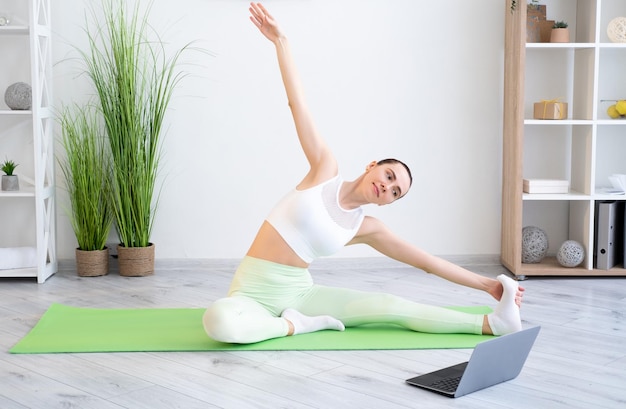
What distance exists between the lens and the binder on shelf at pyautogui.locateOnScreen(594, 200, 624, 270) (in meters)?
4.19

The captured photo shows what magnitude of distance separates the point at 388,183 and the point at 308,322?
0.61m

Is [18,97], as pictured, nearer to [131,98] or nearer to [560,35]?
[131,98]

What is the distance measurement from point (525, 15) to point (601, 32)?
2.11 ft

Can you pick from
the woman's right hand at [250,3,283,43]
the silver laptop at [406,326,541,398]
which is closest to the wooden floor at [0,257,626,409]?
the silver laptop at [406,326,541,398]

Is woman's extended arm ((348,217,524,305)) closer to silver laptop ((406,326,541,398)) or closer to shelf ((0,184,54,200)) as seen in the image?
silver laptop ((406,326,541,398))

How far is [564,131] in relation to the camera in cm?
449

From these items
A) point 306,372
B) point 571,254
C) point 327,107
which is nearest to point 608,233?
point 571,254

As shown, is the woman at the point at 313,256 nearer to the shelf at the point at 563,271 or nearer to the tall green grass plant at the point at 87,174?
the shelf at the point at 563,271

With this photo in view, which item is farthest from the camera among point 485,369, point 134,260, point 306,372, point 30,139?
point 30,139

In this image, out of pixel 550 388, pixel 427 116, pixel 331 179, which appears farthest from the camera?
pixel 427 116

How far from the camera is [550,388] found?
2602mm

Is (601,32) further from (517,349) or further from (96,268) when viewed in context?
(96,268)

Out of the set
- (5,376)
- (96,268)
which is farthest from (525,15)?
(5,376)

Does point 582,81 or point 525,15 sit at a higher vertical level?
point 525,15
